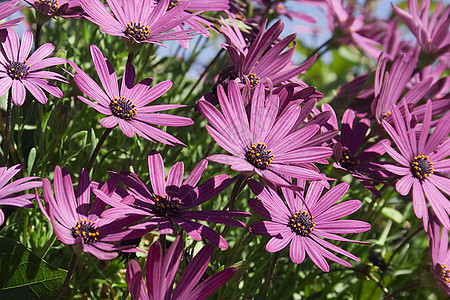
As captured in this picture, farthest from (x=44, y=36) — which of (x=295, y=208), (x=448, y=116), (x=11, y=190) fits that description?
(x=448, y=116)

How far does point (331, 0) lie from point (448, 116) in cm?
81

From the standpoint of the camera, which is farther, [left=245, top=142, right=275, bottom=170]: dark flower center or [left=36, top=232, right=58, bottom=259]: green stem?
[left=36, top=232, right=58, bottom=259]: green stem

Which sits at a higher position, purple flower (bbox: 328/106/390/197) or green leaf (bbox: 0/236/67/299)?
purple flower (bbox: 328/106/390/197)

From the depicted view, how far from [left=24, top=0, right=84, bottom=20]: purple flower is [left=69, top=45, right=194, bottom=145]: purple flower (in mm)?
131

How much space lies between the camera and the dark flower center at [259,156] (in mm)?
909

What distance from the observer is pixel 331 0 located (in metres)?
1.78

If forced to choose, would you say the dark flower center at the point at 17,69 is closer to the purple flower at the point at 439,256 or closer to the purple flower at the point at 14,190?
the purple flower at the point at 14,190

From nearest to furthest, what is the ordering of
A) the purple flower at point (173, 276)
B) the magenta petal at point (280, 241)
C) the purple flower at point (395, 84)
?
the purple flower at point (173, 276), the magenta petal at point (280, 241), the purple flower at point (395, 84)

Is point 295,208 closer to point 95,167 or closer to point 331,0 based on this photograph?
point 95,167

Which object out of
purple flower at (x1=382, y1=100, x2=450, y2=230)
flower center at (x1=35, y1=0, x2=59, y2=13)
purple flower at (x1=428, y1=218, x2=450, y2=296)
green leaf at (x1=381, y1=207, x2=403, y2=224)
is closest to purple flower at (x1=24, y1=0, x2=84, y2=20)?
flower center at (x1=35, y1=0, x2=59, y2=13)

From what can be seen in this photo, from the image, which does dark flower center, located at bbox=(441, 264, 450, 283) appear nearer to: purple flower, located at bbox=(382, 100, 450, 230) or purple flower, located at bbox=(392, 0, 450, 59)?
purple flower, located at bbox=(382, 100, 450, 230)

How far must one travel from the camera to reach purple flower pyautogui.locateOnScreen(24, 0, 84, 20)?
1015 mm

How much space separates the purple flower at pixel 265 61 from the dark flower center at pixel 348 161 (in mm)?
199

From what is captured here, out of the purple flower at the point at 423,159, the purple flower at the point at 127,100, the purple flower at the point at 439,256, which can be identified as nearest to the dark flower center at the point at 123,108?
the purple flower at the point at 127,100
